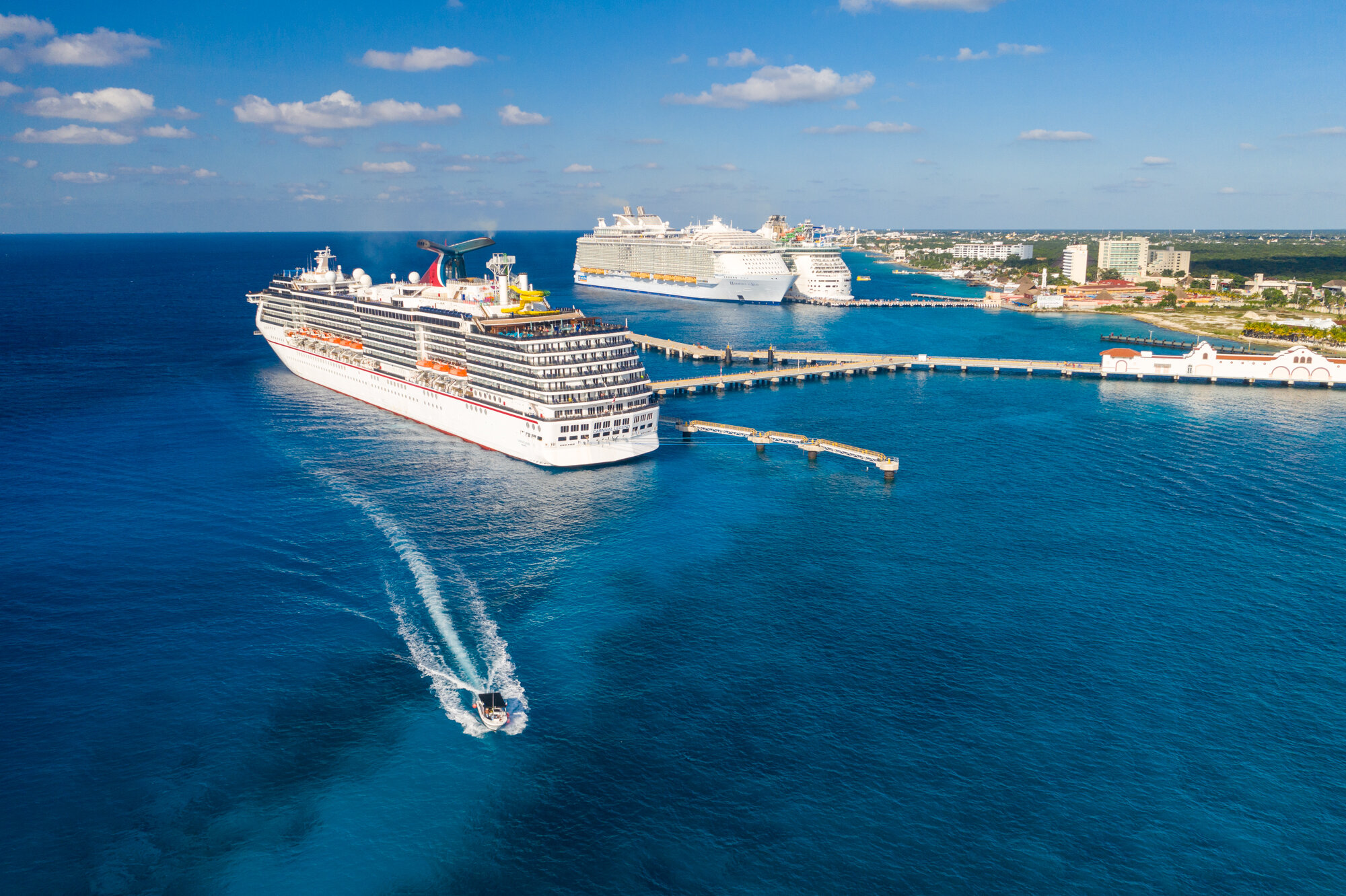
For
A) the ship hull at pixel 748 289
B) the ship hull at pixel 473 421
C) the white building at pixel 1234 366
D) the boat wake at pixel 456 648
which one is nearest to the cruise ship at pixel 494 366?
the ship hull at pixel 473 421

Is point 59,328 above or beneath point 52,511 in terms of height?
above

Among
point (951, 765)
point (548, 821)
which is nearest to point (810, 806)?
point (951, 765)

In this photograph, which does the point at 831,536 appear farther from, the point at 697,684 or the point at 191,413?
the point at 191,413

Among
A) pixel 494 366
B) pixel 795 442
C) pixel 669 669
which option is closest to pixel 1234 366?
pixel 795 442

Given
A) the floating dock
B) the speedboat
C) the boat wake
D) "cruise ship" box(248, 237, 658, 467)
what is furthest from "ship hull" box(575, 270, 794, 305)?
the speedboat

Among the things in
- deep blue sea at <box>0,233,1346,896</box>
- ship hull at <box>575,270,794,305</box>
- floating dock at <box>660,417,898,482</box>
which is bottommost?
deep blue sea at <box>0,233,1346,896</box>

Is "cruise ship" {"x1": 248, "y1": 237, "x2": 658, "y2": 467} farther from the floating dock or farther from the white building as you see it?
the white building

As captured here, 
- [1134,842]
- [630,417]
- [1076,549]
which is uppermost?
[630,417]
